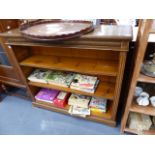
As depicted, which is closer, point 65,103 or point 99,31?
point 99,31

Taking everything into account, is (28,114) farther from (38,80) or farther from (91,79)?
(91,79)

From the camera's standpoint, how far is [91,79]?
1.31m

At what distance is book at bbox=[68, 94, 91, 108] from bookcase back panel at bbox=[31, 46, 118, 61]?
0.46m

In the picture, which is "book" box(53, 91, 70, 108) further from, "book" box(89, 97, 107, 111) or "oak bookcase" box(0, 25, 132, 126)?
"book" box(89, 97, 107, 111)

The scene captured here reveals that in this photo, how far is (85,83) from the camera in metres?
1.28

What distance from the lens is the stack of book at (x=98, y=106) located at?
142cm

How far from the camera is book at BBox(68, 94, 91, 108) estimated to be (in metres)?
1.45

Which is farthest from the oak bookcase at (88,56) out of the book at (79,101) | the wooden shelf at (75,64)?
the book at (79,101)

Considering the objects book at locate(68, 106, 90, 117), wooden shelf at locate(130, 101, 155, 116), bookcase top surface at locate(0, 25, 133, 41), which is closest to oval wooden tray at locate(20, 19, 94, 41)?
bookcase top surface at locate(0, 25, 133, 41)
